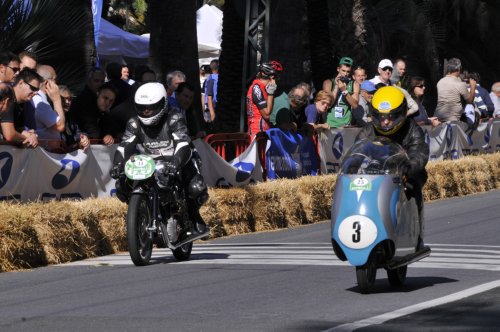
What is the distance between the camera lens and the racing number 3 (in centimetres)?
1025

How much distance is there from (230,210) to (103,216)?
2849 mm

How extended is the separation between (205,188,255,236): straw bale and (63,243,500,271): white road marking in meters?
1.16

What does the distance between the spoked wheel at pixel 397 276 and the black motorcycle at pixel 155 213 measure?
9.52 feet

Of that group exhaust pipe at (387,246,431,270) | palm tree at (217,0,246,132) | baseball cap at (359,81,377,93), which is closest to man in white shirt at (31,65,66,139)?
exhaust pipe at (387,246,431,270)

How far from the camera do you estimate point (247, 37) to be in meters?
22.1

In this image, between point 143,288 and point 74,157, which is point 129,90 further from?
point 143,288

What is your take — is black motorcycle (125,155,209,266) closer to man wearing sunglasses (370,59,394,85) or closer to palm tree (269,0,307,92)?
man wearing sunglasses (370,59,394,85)

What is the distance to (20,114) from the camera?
47.4ft

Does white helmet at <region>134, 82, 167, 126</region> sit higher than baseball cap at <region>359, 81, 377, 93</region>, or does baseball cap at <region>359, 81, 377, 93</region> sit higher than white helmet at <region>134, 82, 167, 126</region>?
baseball cap at <region>359, 81, 377, 93</region>

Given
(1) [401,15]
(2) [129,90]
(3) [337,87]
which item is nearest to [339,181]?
(2) [129,90]

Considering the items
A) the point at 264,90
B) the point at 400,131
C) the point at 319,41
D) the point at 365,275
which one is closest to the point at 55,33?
the point at 264,90

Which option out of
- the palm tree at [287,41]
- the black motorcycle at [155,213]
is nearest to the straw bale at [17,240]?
the black motorcycle at [155,213]

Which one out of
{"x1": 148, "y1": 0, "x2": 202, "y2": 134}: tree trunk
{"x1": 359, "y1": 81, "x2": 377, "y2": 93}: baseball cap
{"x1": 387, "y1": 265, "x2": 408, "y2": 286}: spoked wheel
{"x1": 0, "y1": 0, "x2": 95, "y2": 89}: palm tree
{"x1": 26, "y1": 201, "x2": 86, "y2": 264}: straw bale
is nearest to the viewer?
{"x1": 387, "y1": 265, "x2": 408, "y2": 286}: spoked wheel

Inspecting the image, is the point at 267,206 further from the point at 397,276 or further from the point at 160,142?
the point at 397,276
